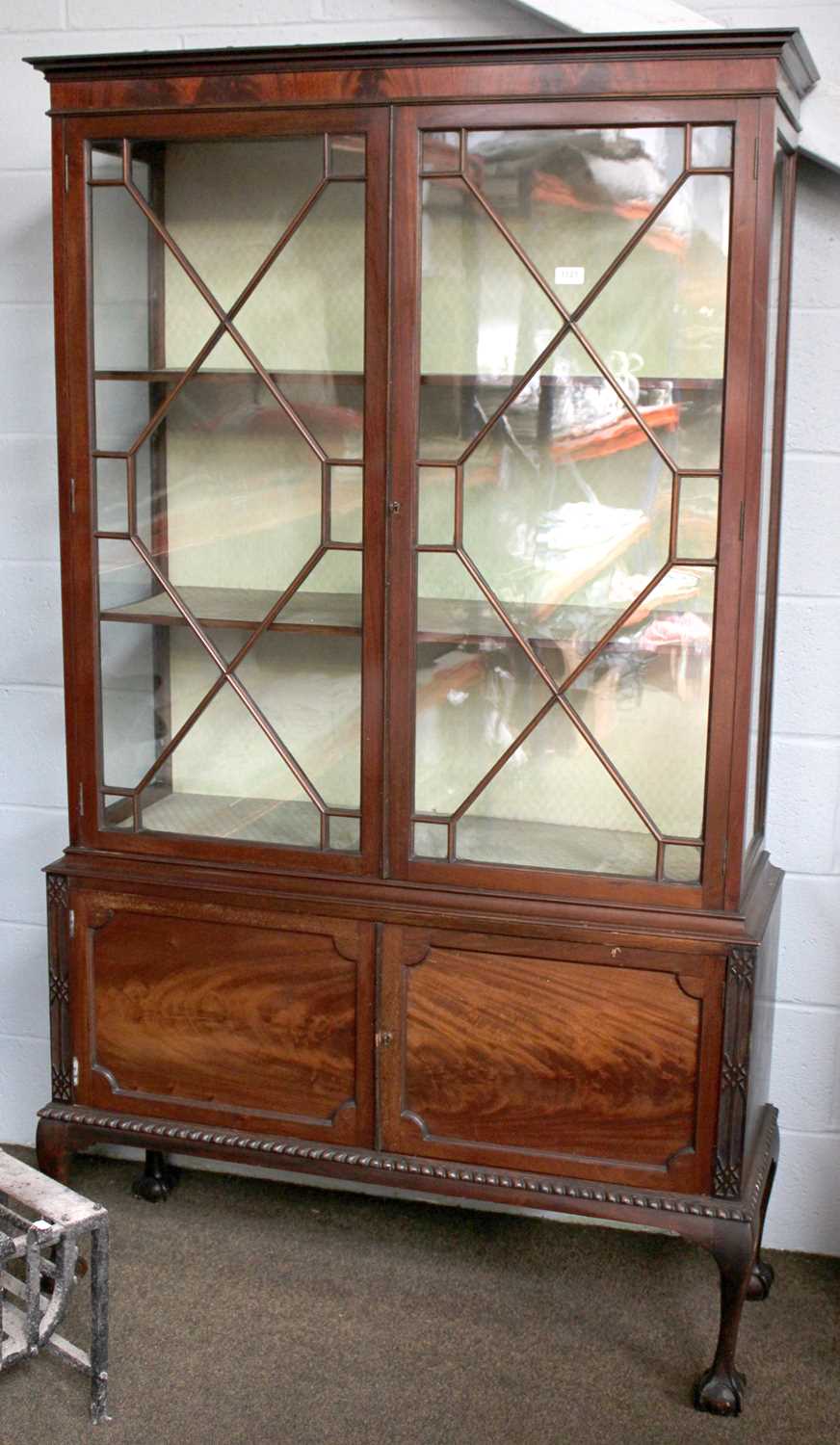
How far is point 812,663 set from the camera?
245cm

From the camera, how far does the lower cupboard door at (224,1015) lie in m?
2.29

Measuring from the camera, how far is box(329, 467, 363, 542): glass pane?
2.18m

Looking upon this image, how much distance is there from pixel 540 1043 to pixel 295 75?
1401 millimetres

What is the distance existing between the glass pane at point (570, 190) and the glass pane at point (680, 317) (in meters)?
0.04

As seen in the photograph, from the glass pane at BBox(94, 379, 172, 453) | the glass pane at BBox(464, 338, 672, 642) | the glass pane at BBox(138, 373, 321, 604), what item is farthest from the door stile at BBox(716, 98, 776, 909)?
the glass pane at BBox(94, 379, 172, 453)

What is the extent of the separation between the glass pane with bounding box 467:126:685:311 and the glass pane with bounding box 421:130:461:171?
20 millimetres

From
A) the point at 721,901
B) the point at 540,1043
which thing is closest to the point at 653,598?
the point at 721,901

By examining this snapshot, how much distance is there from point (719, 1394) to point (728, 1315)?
0.12 m

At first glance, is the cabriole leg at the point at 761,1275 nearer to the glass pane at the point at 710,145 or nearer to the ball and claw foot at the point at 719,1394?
the ball and claw foot at the point at 719,1394

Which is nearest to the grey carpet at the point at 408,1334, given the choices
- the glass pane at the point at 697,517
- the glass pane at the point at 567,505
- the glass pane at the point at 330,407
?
the glass pane at the point at 567,505

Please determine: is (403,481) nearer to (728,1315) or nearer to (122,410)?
(122,410)

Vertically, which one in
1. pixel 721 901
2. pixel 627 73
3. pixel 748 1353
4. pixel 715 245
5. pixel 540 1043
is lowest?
pixel 748 1353

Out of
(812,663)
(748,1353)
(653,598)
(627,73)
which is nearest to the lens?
(627,73)

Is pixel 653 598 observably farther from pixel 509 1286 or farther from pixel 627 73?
pixel 509 1286
